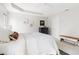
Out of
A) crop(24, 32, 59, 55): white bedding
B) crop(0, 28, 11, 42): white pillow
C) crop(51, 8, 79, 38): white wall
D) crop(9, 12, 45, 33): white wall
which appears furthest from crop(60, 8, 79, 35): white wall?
crop(0, 28, 11, 42): white pillow

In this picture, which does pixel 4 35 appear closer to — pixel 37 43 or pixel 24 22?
pixel 24 22

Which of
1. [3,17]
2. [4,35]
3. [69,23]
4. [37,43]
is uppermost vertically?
[3,17]

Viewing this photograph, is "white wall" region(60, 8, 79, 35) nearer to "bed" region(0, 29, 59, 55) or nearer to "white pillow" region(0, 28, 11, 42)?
"bed" region(0, 29, 59, 55)

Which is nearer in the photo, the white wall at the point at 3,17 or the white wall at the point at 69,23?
the white wall at the point at 3,17

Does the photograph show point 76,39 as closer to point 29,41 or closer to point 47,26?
point 47,26

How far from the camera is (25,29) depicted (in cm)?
171

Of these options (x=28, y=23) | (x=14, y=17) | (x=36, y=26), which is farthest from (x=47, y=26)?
(x=14, y=17)

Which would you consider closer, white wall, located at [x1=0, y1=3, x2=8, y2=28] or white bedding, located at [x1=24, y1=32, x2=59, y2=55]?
white wall, located at [x1=0, y1=3, x2=8, y2=28]

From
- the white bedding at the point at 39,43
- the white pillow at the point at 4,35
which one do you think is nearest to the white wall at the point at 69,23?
the white bedding at the point at 39,43

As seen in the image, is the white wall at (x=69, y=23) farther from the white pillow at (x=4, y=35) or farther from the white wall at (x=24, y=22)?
the white pillow at (x=4, y=35)

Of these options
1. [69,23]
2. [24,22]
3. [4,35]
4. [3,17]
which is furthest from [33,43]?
[69,23]

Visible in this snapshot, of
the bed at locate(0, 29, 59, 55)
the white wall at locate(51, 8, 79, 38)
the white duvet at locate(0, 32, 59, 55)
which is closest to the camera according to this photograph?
the bed at locate(0, 29, 59, 55)

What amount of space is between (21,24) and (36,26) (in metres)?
0.27

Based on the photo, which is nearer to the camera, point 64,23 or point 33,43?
point 33,43
